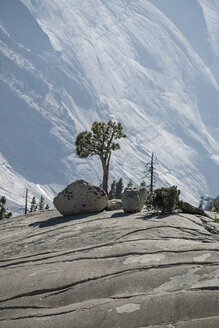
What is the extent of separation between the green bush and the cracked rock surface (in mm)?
2917

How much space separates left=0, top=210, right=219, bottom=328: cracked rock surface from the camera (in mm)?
10086

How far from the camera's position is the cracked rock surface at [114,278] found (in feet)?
33.1

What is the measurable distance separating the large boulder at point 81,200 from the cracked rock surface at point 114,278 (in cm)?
610

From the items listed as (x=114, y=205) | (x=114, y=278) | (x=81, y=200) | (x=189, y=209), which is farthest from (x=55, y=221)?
(x=114, y=278)

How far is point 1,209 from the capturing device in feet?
152

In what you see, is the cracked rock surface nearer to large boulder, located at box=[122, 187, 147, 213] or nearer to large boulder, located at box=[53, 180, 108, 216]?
large boulder, located at box=[122, 187, 147, 213]

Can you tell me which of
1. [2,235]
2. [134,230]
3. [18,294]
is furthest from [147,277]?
[2,235]

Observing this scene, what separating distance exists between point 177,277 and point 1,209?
3690cm

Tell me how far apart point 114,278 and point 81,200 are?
12935 mm

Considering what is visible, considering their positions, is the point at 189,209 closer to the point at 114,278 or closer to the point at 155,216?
the point at 155,216

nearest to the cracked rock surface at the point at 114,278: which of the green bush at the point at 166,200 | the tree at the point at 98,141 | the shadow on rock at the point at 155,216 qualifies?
the shadow on rock at the point at 155,216

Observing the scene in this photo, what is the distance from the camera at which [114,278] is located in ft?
40.1

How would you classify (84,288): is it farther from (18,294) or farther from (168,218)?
(168,218)

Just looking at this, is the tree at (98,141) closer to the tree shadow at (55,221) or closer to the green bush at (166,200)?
the tree shadow at (55,221)
